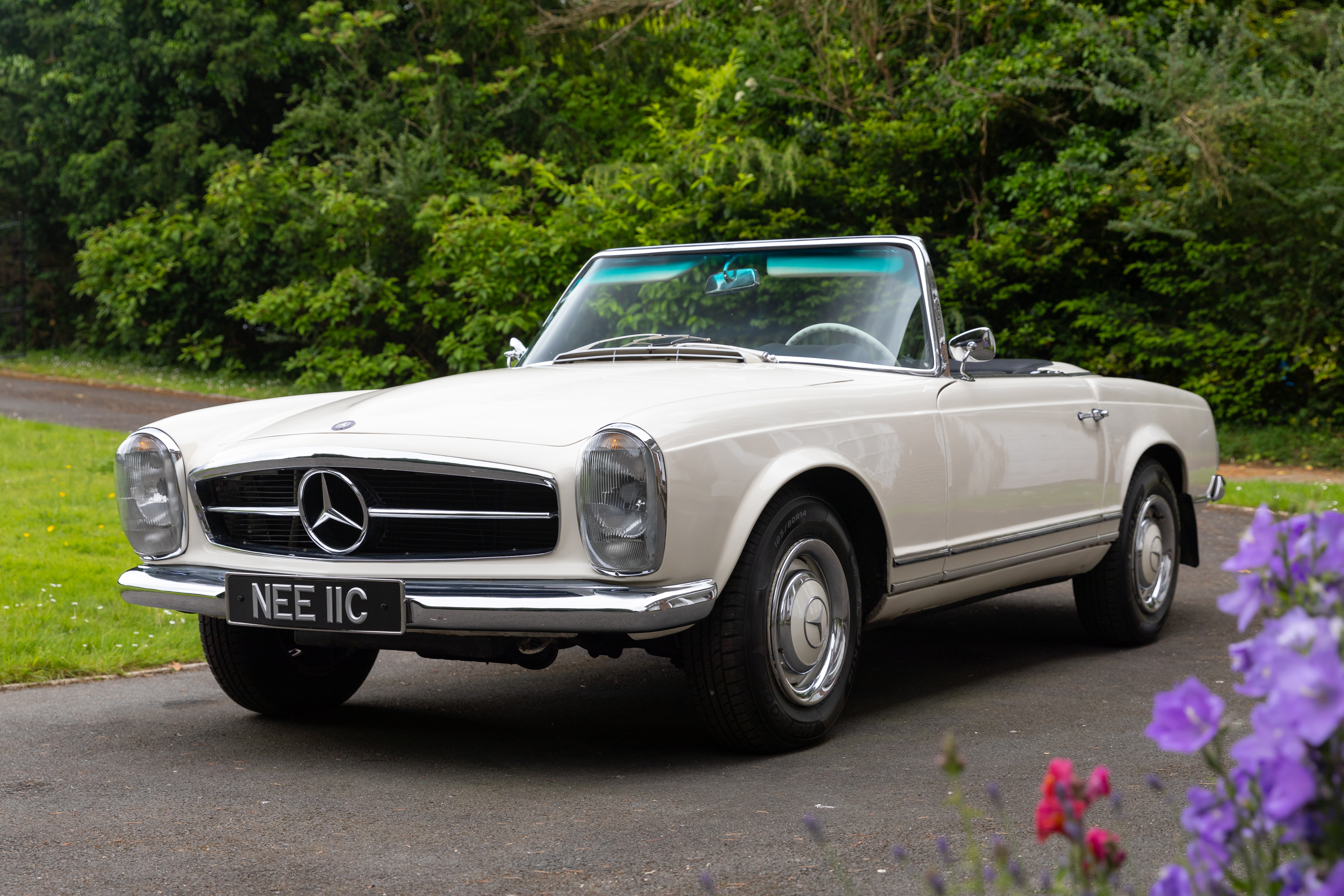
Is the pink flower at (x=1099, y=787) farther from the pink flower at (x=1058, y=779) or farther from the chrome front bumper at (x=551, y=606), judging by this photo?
the chrome front bumper at (x=551, y=606)

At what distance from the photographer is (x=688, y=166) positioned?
57.4ft

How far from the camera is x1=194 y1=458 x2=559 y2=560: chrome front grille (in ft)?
12.8

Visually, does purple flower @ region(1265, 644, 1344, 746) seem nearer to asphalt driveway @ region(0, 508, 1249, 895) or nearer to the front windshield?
asphalt driveway @ region(0, 508, 1249, 895)

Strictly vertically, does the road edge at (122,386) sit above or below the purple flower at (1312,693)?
below

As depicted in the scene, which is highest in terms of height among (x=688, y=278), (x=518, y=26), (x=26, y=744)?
(x=518, y=26)

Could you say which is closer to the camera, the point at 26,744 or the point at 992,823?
the point at 992,823

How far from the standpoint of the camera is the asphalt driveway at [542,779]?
3197mm

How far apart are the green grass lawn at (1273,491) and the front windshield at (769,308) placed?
18.9 feet

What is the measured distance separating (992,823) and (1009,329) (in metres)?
14.3

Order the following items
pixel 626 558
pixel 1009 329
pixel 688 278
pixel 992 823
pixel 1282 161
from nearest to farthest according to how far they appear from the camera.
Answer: pixel 992 823 → pixel 626 558 → pixel 688 278 → pixel 1282 161 → pixel 1009 329

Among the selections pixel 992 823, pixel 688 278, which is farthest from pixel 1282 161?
pixel 992 823

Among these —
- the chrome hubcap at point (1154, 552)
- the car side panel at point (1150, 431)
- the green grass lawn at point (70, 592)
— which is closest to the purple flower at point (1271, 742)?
the car side panel at point (1150, 431)

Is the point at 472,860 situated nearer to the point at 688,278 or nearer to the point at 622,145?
the point at 688,278

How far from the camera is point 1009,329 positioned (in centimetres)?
1728
